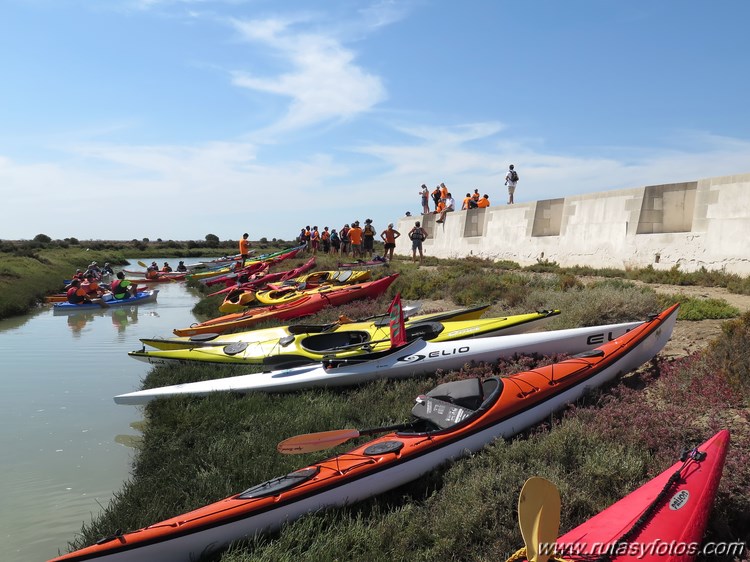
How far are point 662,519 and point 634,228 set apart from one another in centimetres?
900

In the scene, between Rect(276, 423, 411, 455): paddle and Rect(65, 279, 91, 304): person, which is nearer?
Rect(276, 423, 411, 455): paddle

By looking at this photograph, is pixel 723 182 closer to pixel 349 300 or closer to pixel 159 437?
pixel 349 300

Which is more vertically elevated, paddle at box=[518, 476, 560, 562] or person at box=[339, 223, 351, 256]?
person at box=[339, 223, 351, 256]

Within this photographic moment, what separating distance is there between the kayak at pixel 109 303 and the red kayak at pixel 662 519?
17713 mm

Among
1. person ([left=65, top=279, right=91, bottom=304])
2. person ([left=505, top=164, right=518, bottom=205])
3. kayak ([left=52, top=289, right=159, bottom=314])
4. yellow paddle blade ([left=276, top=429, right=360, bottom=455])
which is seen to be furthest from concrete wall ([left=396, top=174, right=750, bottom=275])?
person ([left=65, top=279, right=91, bottom=304])

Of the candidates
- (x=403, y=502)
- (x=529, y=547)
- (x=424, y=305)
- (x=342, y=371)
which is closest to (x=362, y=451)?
(x=403, y=502)

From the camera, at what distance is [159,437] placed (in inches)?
223

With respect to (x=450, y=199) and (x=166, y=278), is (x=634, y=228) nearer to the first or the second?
(x=450, y=199)

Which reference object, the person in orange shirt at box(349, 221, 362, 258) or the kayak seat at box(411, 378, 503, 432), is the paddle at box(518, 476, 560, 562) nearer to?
the kayak seat at box(411, 378, 503, 432)

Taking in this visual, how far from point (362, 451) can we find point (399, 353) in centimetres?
242

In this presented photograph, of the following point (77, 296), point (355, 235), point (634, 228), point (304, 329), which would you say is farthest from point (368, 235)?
point (304, 329)

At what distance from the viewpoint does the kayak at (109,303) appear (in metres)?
17.0

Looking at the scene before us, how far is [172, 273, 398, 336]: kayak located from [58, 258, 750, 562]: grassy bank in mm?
4455

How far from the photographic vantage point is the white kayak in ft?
19.4
